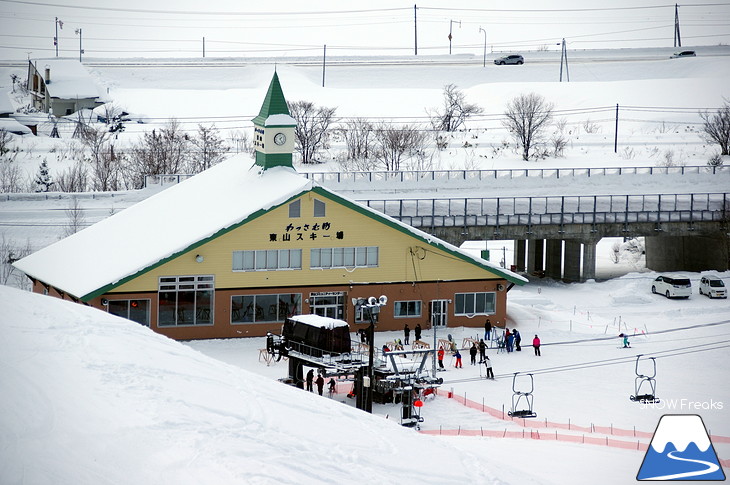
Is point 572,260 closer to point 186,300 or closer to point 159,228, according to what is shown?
point 159,228

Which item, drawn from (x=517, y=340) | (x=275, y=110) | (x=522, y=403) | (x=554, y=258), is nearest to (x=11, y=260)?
(x=275, y=110)

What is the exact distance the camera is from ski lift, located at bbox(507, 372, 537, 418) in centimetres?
3834

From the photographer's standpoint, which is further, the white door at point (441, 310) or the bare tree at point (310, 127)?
the bare tree at point (310, 127)

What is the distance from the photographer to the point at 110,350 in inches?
1238

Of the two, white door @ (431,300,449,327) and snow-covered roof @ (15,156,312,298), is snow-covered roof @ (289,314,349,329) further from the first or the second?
white door @ (431,300,449,327)

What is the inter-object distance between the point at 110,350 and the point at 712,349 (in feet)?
82.1

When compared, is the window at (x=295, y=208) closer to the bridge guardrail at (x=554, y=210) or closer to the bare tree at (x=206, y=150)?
the bridge guardrail at (x=554, y=210)

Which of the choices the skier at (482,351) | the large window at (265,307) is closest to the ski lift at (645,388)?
the skier at (482,351)

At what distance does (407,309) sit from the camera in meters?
51.6

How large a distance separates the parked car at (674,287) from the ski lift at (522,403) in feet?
63.5

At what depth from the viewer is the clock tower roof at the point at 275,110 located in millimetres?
53062

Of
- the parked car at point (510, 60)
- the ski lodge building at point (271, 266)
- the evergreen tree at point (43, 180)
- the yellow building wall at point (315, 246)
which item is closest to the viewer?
the ski lodge building at point (271, 266)

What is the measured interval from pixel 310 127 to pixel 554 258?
94.4ft

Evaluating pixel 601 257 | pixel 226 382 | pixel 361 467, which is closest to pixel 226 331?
pixel 226 382
